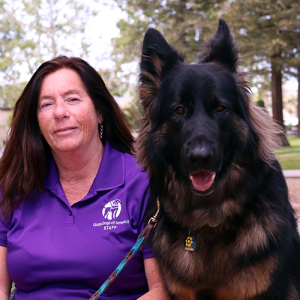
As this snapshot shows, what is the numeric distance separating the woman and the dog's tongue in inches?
24.3

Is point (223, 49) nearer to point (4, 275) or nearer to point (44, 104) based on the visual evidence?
point (44, 104)

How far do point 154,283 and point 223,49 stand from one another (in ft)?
5.75

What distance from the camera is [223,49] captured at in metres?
2.69

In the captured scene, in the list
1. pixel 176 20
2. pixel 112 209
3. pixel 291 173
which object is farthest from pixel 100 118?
pixel 176 20

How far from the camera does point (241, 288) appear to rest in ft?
7.75

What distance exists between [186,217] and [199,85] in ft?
2.97

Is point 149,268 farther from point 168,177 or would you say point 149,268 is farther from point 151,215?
point 168,177

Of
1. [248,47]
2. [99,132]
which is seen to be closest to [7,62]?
[248,47]

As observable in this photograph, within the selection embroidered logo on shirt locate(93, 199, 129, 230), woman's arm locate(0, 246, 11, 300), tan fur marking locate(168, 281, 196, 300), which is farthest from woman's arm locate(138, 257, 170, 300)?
woman's arm locate(0, 246, 11, 300)

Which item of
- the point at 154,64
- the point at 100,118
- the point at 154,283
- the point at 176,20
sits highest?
the point at 176,20

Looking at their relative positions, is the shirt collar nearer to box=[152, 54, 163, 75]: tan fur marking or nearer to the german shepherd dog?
the german shepherd dog

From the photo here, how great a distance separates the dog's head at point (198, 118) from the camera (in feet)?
7.90

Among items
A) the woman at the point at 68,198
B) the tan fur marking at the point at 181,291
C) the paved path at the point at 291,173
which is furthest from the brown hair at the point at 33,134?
the paved path at the point at 291,173

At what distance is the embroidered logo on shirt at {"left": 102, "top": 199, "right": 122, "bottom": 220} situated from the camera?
279 cm
